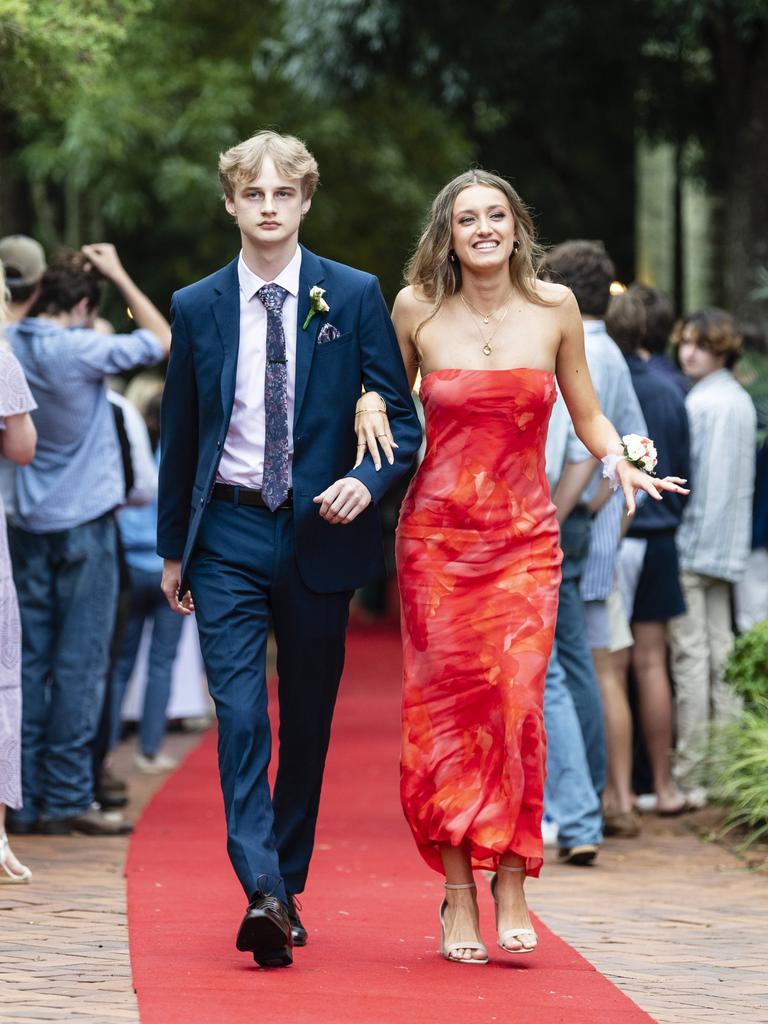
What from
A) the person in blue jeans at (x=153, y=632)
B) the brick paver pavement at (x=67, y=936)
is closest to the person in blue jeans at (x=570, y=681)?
the brick paver pavement at (x=67, y=936)

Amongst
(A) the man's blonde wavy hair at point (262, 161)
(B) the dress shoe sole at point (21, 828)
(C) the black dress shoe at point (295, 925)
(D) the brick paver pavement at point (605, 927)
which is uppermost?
(A) the man's blonde wavy hair at point (262, 161)

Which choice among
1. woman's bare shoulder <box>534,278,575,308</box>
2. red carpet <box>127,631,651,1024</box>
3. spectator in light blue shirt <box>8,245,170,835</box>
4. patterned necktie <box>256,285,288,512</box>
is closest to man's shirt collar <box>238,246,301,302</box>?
patterned necktie <box>256,285,288,512</box>

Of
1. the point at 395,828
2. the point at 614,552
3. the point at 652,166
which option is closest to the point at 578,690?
the point at 614,552

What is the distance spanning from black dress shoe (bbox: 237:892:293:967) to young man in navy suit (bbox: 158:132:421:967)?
14cm

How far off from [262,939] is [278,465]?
1.30m

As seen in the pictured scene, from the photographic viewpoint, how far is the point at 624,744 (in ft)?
28.3

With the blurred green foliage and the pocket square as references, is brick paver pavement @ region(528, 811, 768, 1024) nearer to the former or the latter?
the pocket square

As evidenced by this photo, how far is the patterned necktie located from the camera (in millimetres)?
5340

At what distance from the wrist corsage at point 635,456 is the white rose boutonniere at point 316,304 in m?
0.95

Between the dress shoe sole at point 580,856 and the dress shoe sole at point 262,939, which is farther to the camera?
the dress shoe sole at point 580,856

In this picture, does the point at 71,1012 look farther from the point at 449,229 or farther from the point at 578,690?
the point at 578,690

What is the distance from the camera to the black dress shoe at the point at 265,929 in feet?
16.4

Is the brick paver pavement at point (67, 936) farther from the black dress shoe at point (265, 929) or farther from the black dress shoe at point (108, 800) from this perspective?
the black dress shoe at point (108, 800)

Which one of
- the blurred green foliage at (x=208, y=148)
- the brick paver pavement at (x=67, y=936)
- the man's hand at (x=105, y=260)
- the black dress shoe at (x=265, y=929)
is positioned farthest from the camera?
the blurred green foliage at (x=208, y=148)
